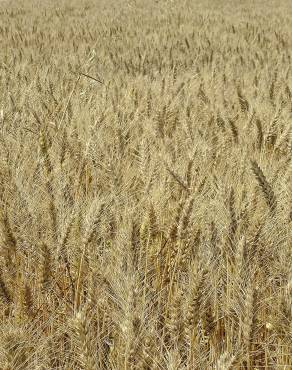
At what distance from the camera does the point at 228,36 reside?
596 centimetres

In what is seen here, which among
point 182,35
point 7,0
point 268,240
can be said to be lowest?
point 7,0

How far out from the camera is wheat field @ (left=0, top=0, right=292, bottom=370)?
1011 millimetres

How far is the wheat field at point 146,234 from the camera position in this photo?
101 cm

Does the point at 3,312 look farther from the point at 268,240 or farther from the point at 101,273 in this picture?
the point at 268,240

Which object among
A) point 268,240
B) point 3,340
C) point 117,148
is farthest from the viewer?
point 117,148

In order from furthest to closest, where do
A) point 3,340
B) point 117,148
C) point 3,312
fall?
point 117,148 < point 3,312 < point 3,340

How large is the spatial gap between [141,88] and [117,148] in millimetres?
1243

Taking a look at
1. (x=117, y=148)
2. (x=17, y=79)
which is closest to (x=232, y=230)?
(x=117, y=148)

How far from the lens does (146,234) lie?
1.37m

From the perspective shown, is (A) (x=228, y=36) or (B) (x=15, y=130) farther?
(A) (x=228, y=36)

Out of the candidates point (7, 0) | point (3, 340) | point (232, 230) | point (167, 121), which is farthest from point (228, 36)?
point (7, 0)

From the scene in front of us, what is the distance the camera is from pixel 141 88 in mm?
3115

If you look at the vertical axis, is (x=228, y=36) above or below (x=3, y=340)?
below

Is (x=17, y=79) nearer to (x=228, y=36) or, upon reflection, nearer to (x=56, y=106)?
(x=56, y=106)
